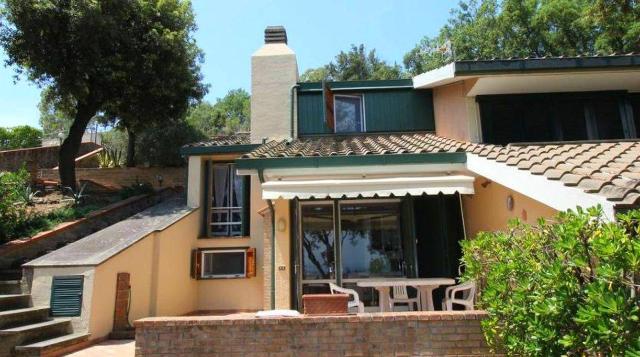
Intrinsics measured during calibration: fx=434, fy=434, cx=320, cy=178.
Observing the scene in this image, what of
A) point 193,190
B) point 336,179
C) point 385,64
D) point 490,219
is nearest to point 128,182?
point 193,190

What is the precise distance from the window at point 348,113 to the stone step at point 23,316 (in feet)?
39.4

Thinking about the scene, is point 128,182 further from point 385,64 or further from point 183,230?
point 385,64

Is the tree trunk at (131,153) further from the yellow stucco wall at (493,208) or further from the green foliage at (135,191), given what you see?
the yellow stucco wall at (493,208)

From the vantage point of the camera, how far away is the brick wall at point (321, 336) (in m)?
7.75

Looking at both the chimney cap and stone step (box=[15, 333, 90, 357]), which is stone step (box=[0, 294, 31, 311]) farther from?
the chimney cap

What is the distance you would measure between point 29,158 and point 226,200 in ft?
68.3

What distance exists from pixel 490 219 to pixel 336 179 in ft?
16.3

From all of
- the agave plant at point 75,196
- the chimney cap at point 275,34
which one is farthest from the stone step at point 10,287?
the chimney cap at point 275,34

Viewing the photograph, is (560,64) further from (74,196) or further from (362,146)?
(74,196)

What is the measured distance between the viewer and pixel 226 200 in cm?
1922

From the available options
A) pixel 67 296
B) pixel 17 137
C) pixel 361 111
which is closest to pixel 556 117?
pixel 361 111

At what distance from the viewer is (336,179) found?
12.2m

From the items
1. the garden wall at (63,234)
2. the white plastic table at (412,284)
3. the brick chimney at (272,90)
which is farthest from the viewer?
the brick chimney at (272,90)

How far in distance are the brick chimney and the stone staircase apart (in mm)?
10145
